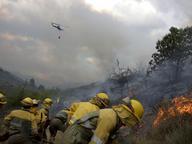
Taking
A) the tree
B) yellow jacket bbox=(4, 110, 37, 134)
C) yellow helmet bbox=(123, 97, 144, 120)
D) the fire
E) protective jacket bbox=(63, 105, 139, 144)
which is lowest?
the fire

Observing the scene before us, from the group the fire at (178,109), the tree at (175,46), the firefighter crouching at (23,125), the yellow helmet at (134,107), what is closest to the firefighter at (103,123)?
the yellow helmet at (134,107)

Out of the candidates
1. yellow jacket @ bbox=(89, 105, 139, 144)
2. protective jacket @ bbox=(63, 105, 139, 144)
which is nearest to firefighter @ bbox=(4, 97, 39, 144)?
protective jacket @ bbox=(63, 105, 139, 144)

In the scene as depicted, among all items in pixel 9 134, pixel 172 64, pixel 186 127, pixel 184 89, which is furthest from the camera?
pixel 172 64

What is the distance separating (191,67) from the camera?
41031mm

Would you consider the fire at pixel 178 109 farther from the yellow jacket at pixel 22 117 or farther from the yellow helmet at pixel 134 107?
the yellow helmet at pixel 134 107

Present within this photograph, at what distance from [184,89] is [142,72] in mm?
23966

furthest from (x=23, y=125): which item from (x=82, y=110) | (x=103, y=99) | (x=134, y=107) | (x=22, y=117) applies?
(x=134, y=107)

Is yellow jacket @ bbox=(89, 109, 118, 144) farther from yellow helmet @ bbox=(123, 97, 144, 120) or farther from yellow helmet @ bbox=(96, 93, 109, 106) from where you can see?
yellow helmet @ bbox=(96, 93, 109, 106)

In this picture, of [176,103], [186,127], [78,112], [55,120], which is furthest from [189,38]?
[78,112]

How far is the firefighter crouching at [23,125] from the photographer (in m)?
11.5

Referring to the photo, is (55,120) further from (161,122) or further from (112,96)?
(112,96)

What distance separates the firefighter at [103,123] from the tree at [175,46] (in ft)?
104

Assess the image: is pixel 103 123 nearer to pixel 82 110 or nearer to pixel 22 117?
pixel 82 110

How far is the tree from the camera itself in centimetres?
3738
